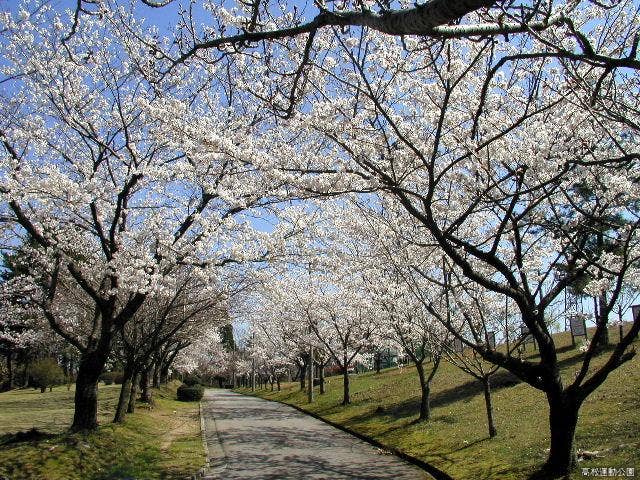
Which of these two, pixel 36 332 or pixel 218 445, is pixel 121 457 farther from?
pixel 36 332

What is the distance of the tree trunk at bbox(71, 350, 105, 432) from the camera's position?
36.4ft

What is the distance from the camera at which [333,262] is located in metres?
10.9

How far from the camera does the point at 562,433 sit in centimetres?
711

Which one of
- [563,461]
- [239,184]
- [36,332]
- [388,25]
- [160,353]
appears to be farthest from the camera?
[160,353]

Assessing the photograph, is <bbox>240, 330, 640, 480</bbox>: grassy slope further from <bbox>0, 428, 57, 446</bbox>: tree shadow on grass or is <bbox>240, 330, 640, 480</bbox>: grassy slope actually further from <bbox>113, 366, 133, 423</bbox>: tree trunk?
<bbox>0, 428, 57, 446</bbox>: tree shadow on grass

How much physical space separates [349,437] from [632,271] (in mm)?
9335

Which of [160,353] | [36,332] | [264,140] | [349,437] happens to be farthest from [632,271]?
[36,332]

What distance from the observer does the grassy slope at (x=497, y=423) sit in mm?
8516

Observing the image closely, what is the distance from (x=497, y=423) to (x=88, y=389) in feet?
32.9

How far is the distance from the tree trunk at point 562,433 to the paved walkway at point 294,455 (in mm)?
2790

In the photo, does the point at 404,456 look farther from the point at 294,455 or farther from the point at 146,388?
the point at 146,388

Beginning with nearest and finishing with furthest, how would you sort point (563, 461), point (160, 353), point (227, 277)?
1. point (563, 461)
2. point (227, 277)
3. point (160, 353)

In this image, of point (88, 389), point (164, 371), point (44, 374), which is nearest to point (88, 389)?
point (88, 389)

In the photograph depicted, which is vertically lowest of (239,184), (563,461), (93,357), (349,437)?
(349,437)
